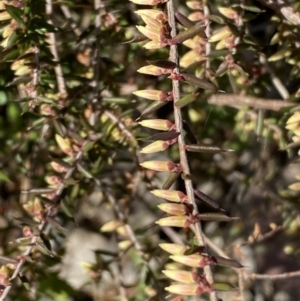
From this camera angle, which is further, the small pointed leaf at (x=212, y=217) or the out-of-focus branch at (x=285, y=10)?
the out-of-focus branch at (x=285, y=10)

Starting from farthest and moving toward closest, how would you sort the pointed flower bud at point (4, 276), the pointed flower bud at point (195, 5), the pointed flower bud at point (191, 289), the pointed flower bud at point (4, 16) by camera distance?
the pointed flower bud at point (195, 5), the pointed flower bud at point (4, 16), the pointed flower bud at point (4, 276), the pointed flower bud at point (191, 289)

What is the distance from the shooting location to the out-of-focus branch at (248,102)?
4.17 feet

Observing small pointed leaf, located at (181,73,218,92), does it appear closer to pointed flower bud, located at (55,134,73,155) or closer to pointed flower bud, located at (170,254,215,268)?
Result: pointed flower bud, located at (170,254,215,268)

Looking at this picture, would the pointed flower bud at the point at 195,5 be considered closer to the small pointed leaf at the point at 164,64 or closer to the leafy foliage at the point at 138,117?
the leafy foliage at the point at 138,117

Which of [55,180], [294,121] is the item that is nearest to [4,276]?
[55,180]

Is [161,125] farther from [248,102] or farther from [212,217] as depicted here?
[248,102]

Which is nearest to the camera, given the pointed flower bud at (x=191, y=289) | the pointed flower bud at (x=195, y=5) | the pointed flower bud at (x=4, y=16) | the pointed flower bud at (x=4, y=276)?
the pointed flower bud at (x=191, y=289)

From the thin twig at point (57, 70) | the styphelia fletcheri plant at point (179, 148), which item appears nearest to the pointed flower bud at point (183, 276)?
the styphelia fletcheri plant at point (179, 148)

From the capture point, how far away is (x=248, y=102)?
1313 mm

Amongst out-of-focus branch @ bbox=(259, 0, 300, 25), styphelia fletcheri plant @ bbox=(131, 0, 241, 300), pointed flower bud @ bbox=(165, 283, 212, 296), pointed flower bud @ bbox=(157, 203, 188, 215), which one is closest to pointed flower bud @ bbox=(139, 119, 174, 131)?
styphelia fletcheri plant @ bbox=(131, 0, 241, 300)

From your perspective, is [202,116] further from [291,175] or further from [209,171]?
[291,175]

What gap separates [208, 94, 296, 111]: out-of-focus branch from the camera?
4.17 ft

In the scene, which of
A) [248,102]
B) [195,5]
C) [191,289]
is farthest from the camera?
[248,102]

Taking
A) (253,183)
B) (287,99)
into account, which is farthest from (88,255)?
(287,99)
